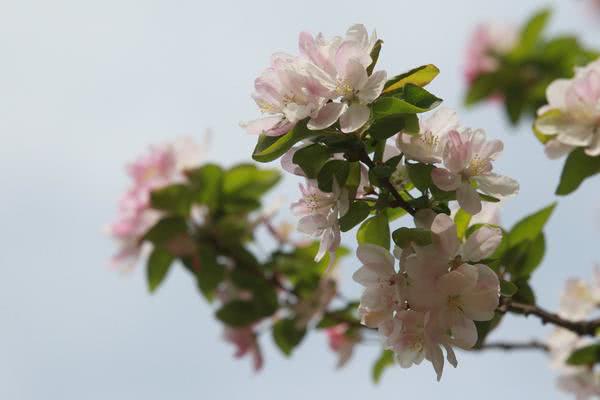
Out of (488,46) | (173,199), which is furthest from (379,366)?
(488,46)

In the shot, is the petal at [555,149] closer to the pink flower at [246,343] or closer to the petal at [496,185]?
the petal at [496,185]

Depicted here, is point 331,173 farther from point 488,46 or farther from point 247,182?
point 488,46

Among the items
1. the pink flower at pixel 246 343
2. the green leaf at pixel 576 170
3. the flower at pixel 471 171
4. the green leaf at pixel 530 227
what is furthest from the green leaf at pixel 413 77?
the pink flower at pixel 246 343

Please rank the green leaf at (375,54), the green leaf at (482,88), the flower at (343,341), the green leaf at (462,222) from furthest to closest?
the green leaf at (482,88)
the flower at (343,341)
the green leaf at (462,222)
the green leaf at (375,54)

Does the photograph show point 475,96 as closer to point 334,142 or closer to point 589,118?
point 589,118

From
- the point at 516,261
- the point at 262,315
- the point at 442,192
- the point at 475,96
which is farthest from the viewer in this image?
the point at 475,96

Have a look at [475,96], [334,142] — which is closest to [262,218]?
[334,142]
